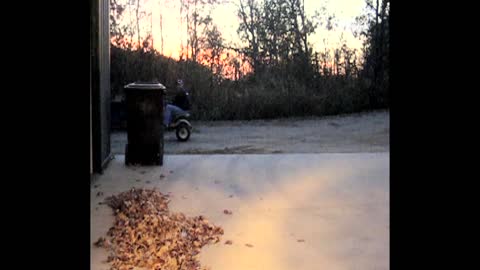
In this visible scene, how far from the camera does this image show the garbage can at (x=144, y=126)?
6.41 m

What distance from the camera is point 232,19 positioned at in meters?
10.7

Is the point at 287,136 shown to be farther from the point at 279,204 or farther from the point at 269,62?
the point at 279,204

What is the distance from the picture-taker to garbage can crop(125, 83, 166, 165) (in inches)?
253

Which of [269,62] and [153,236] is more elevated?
[269,62]

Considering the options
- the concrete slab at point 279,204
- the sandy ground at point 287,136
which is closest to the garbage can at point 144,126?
the concrete slab at point 279,204

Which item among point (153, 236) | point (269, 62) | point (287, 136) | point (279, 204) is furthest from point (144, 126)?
point (269, 62)

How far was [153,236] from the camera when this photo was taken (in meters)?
3.75

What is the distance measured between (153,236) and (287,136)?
17.8ft

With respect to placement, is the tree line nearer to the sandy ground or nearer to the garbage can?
the sandy ground

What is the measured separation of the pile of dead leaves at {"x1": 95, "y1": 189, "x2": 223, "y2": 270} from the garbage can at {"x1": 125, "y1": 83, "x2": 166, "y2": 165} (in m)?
1.72

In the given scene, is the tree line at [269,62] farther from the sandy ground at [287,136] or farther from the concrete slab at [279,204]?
the concrete slab at [279,204]
